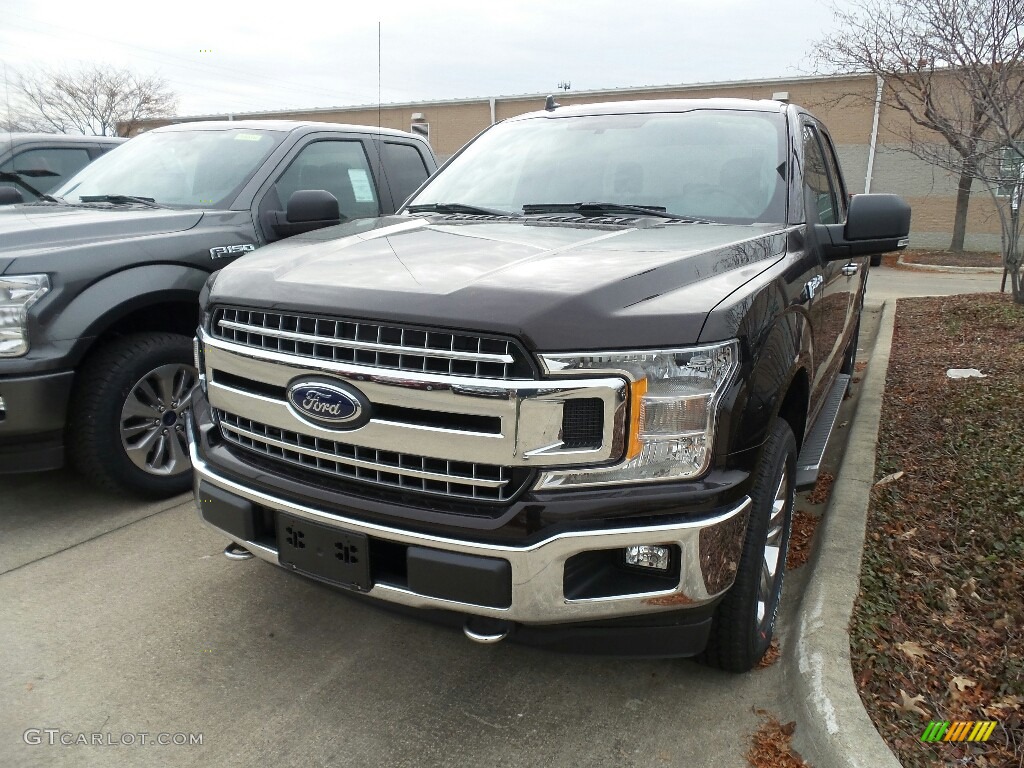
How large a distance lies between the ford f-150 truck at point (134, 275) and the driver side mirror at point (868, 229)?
242 cm

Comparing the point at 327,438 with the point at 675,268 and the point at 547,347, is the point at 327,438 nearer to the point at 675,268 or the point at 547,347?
the point at 547,347

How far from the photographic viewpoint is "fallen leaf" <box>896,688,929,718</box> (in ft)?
7.56

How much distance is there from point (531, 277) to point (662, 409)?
1.69 ft

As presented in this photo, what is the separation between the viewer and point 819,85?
22.0 metres

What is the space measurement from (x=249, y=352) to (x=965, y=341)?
746 centimetres

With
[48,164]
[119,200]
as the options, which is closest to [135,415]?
[119,200]

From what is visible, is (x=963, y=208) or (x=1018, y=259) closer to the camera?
(x=1018, y=259)

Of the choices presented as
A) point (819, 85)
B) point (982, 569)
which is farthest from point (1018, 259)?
point (819, 85)

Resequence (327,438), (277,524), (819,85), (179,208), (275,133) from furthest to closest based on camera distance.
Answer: (819,85), (275,133), (179,208), (277,524), (327,438)

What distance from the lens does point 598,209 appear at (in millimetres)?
3104

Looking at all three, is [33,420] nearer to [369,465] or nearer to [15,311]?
[15,311]

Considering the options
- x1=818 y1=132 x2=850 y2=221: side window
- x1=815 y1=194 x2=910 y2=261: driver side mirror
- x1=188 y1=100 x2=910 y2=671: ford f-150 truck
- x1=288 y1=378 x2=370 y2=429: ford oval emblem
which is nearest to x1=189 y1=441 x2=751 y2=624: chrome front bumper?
x1=188 y1=100 x2=910 y2=671: ford f-150 truck

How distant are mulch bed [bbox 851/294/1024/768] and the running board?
0.37 m

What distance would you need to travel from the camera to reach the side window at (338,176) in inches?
187
